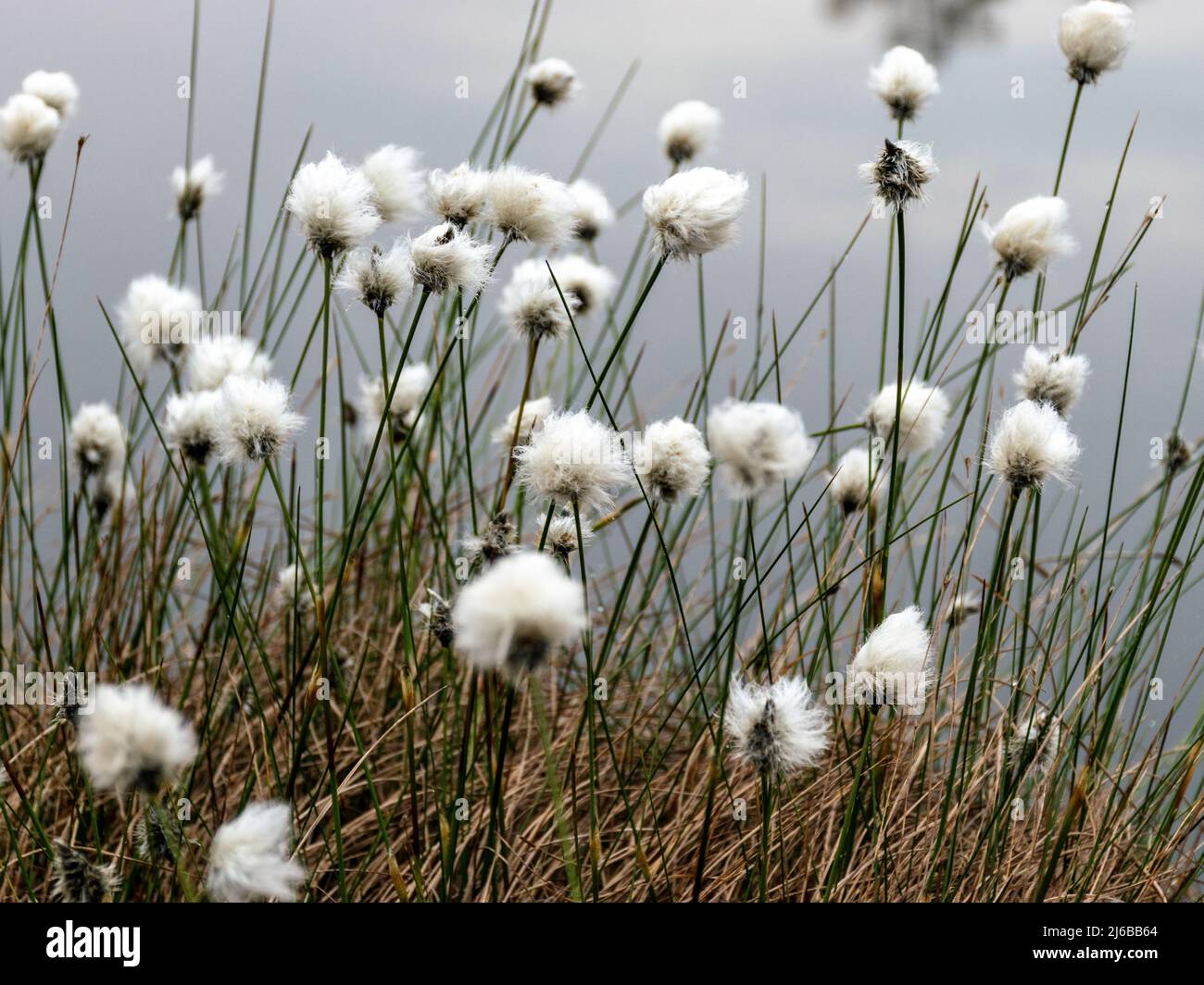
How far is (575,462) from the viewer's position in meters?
1.01

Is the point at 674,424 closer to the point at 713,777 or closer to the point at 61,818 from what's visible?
the point at 713,777

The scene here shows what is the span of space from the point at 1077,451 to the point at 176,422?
1052mm

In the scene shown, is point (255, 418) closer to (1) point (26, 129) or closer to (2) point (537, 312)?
(2) point (537, 312)

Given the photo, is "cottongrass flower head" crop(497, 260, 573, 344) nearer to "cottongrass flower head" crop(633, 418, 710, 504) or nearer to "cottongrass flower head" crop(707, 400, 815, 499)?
"cottongrass flower head" crop(633, 418, 710, 504)

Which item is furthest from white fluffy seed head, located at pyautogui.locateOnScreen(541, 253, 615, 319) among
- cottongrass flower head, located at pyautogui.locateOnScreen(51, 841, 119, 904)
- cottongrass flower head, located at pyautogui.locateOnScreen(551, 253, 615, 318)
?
cottongrass flower head, located at pyautogui.locateOnScreen(51, 841, 119, 904)

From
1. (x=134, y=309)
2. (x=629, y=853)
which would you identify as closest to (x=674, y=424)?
(x=629, y=853)

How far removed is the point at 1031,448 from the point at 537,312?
1.93 feet

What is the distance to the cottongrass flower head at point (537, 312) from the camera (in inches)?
52.4

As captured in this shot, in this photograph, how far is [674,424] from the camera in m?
1.11

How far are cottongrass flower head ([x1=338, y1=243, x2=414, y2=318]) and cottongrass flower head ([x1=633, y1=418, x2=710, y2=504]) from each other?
0.31 metres

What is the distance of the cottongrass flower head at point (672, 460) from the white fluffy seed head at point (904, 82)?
2.68 ft

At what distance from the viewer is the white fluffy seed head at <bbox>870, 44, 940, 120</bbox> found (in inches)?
64.3

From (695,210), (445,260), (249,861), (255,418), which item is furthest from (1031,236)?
(249,861)
